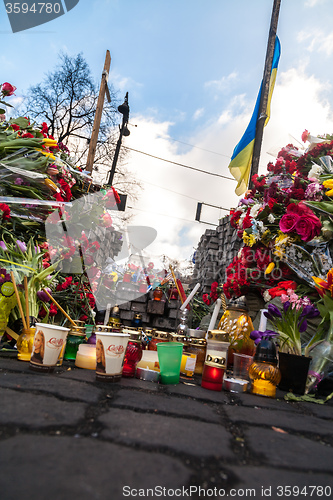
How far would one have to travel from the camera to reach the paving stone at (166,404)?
2.97 ft

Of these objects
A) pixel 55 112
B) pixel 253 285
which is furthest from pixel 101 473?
pixel 55 112

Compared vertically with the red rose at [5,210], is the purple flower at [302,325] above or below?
below

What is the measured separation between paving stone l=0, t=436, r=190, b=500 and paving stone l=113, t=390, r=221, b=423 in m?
0.30

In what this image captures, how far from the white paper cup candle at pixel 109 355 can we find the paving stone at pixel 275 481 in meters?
0.66

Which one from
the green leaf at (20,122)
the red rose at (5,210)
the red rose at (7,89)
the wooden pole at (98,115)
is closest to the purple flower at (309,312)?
the red rose at (5,210)

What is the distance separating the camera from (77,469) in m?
0.53

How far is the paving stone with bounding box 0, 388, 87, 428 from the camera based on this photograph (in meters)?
0.68

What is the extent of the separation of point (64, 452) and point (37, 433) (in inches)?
3.8

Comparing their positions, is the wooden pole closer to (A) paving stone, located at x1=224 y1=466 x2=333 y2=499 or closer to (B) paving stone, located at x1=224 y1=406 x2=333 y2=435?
(B) paving stone, located at x1=224 y1=406 x2=333 y2=435

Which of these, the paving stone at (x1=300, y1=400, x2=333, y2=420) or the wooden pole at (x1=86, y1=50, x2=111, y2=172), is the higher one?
the wooden pole at (x1=86, y1=50, x2=111, y2=172)

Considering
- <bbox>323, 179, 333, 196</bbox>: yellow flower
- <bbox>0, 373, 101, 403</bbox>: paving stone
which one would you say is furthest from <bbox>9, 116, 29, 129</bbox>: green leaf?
<bbox>323, 179, 333, 196</bbox>: yellow flower

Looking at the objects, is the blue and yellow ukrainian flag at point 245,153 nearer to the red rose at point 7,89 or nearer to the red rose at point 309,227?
the red rose at point 309,227

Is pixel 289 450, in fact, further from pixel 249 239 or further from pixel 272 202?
pixel 272 202

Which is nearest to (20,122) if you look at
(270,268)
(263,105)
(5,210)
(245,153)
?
(5,210)
